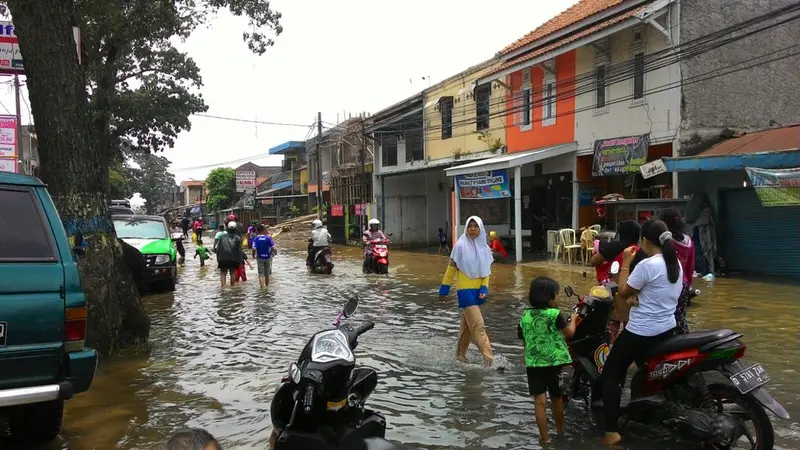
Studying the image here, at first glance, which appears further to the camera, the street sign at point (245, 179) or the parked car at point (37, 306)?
the street sign at point (245, 179)

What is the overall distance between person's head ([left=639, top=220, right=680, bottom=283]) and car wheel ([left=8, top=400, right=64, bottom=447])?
4.57m

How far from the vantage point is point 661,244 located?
14.4ft

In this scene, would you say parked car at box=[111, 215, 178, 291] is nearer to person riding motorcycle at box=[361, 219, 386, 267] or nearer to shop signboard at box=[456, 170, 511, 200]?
person riding motorcycle at box=[361, 219, 386, 267]

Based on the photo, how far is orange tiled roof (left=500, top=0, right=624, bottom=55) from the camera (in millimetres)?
17344

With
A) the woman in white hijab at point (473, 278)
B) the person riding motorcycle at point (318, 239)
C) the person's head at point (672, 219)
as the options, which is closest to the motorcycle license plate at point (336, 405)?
the woman in white hijab at point (473, 278)

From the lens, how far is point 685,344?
4.10m

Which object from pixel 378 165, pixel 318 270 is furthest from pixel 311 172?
pixel 318 270

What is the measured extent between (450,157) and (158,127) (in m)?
15.2

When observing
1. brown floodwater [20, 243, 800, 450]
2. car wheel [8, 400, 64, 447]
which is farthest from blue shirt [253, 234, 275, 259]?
car wheel [8, 400, 64, 447]

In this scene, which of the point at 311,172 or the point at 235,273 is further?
the point at 311,172

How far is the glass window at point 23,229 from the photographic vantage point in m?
3.99

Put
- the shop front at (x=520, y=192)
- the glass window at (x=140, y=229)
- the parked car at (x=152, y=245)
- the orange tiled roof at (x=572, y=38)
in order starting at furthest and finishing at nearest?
the shop front at (x=520, y=192)
the orange tiled roof at (x=572, y=38)
the glass window at (x=140, y=229)
the parked car at (x=152, y=245)

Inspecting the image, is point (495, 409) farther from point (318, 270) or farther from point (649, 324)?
point (318, 270)

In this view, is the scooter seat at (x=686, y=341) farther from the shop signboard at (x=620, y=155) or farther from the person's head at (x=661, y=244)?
the shop signboard at (x=620, y=155)
